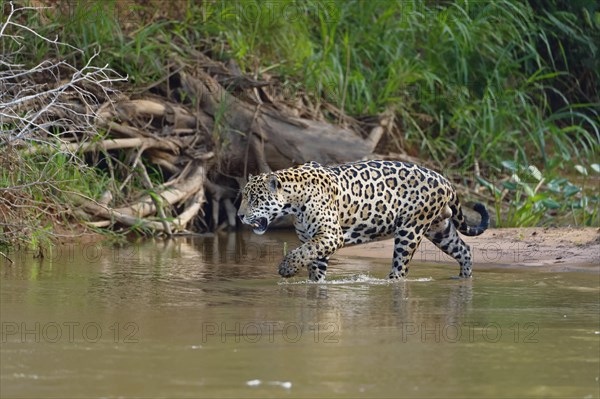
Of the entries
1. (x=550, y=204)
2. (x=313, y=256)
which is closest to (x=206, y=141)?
(x=550, y=204)

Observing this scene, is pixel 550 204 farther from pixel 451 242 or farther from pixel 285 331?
pixel 285 331

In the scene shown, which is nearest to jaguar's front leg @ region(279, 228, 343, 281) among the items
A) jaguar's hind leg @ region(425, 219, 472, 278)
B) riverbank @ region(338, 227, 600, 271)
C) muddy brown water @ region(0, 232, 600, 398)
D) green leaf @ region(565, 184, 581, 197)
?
muddy brown water @ region(0, 232, 600, 398)

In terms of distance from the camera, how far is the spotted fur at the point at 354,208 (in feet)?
26.9

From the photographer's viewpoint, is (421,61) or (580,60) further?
(580,60)

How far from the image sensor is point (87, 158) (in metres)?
11.3

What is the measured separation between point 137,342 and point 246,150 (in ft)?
20.6

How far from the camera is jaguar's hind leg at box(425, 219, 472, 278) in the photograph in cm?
876

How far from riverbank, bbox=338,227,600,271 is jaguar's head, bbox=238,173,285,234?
2.01 metres

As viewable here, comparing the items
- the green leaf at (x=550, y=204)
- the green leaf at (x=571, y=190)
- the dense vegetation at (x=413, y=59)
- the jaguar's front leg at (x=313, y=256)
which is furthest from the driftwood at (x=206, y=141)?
the jaguar's front leg at (x=313, y=256)

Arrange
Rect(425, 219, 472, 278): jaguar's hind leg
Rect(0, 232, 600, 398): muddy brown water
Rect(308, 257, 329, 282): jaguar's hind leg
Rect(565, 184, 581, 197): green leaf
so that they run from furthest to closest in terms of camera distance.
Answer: Rect(565, 184, 581, 197): green leaf, Rect(425, 219, 472, 278): jaguar's hind leg, Rect(308, 257, 329, 282): jaguar's hind leg, Rect(0, 232, 600, 398): muddy brown water

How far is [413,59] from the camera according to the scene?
13.5 m

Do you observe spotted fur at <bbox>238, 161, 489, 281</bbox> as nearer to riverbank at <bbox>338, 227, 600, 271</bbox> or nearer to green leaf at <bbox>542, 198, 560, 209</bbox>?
riverbank at <bbox>338, 227, 600, 271</bbox>

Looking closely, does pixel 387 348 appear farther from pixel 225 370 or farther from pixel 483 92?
pixel 483 92

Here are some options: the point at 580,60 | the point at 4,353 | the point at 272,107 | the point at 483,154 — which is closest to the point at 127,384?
the point at 4,353
